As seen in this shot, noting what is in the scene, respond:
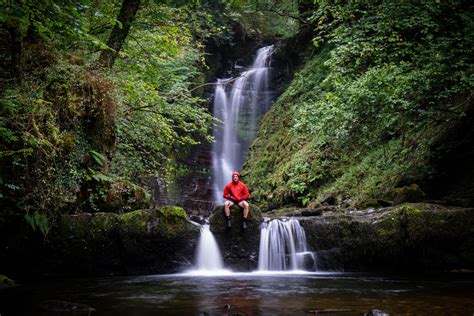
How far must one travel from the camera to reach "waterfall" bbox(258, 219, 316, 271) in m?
11.5

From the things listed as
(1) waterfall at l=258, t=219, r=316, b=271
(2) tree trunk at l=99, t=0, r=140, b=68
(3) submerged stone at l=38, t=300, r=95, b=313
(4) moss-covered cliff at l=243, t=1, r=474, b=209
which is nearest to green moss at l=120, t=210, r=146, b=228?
(1) waterfall at l=258, t=219, r=316, b=271

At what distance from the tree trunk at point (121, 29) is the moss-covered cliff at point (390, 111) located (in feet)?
16.9

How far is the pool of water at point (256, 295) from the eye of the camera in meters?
5.93

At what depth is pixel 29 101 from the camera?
8062 millimetres

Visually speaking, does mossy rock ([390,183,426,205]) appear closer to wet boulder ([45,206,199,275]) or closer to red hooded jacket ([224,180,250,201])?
red hooded jacket ([224,180,250,201])

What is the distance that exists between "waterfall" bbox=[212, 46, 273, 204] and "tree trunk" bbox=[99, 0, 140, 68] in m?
14.8

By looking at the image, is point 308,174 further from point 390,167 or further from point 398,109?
point 398,109

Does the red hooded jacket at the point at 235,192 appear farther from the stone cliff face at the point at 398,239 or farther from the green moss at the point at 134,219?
the green moss at the point at 134,219

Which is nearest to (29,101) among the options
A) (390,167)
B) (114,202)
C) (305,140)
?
(114,202)

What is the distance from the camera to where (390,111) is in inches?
438

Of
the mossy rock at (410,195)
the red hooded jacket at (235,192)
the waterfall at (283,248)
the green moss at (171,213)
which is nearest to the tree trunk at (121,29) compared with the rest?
the green moss at (171,213)

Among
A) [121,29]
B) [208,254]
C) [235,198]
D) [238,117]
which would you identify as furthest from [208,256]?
[238,117]

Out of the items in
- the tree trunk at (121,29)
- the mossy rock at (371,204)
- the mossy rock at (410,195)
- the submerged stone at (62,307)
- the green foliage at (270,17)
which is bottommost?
the submerged stone at (62,307)

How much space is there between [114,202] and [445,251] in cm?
865
